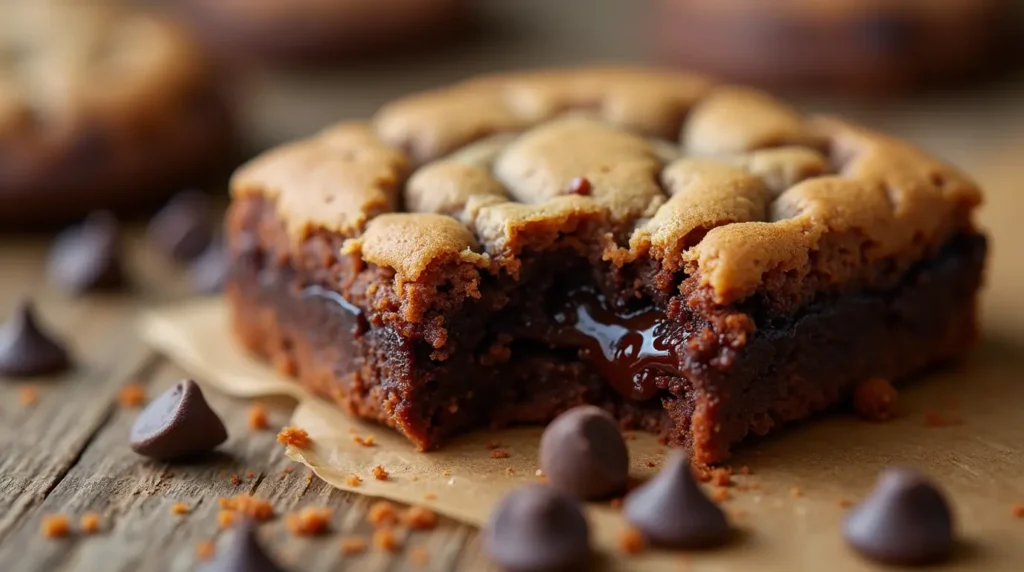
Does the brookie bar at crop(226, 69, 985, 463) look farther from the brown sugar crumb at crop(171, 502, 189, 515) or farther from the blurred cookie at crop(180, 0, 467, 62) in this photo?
the blurred cookie at crop(180, 0, 467, 62)

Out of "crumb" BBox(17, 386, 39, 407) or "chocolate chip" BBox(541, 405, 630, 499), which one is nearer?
"chocolate chip" BBox(541, 405, 630, 499)

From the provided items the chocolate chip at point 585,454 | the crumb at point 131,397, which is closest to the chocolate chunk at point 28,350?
the crumb at point 131,397

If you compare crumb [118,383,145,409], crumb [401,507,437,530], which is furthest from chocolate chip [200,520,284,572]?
crumb [118,383,145,409]

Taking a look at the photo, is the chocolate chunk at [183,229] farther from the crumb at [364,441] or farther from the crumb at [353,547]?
the crumb at [353,547]

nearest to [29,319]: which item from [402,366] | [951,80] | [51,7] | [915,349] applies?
[402,366]

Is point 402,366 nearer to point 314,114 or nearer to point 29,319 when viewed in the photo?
point 29,319

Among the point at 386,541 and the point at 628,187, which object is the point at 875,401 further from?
the point at 386,541
